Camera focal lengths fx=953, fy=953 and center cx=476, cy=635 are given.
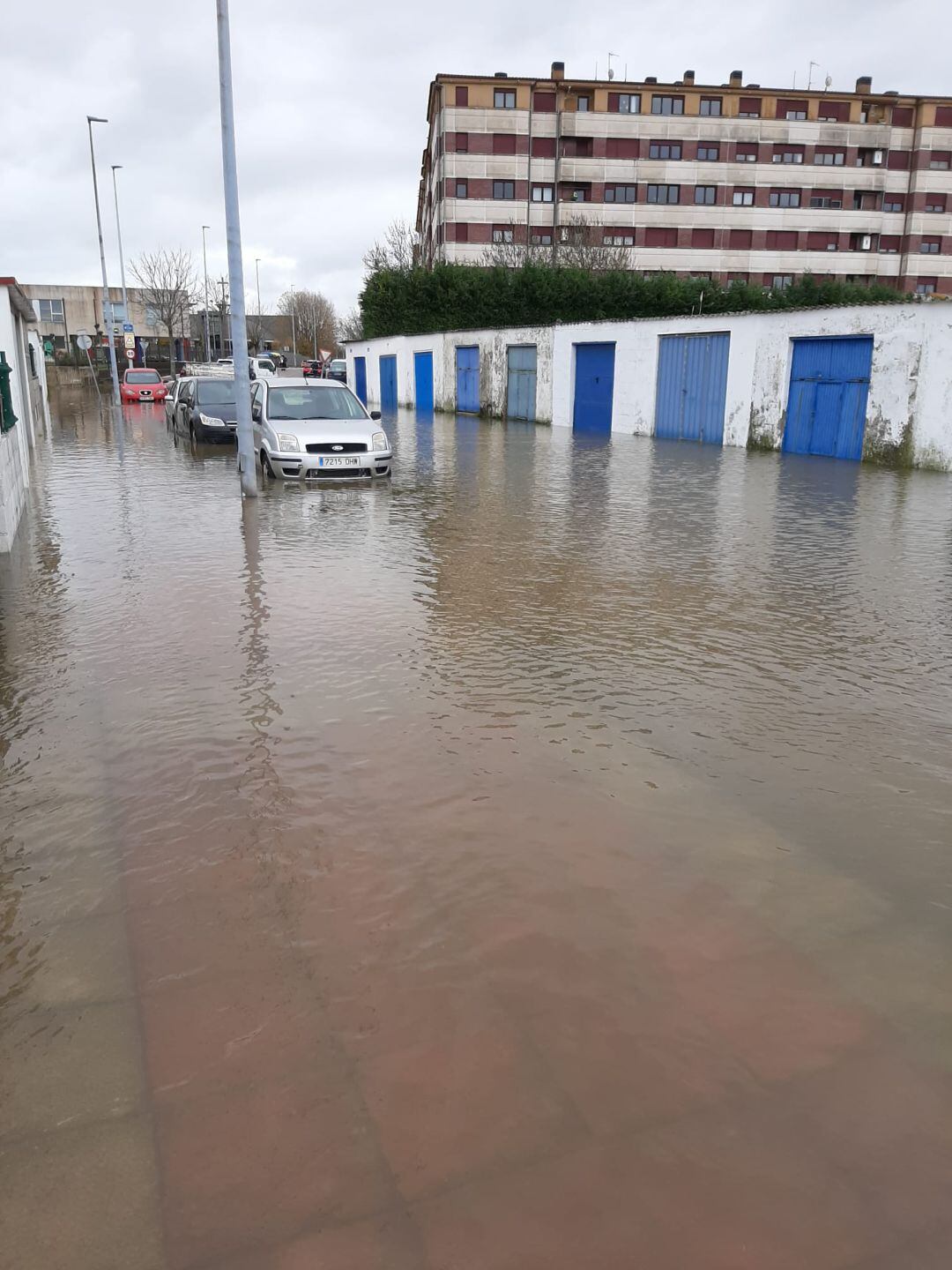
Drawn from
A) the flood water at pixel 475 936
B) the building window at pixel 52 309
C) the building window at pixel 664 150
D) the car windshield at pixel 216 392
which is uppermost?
the building window at pixel 664 150

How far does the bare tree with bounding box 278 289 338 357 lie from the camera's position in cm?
10672

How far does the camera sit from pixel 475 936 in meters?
3.36

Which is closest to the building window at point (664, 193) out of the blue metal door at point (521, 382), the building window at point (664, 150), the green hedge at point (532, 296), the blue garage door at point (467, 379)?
the building window at point (664, 150)

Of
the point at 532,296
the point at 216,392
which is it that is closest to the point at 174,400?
the point at 216,392

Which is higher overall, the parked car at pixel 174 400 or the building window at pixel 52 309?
the building window at pixel 52 309

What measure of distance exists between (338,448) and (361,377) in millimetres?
36136

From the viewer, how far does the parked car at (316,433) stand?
47.1 ft

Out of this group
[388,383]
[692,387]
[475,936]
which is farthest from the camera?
[388,383]

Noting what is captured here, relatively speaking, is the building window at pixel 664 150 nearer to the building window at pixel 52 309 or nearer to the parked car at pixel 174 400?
the parked car at pixel 174 400

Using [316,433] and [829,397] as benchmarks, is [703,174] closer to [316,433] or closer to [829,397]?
[829,397]

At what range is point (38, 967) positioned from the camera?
3.20 metres

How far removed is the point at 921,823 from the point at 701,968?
1.60 m

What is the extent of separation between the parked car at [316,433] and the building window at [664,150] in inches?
2117

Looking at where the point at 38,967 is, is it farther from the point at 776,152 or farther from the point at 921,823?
the point at 776,152
